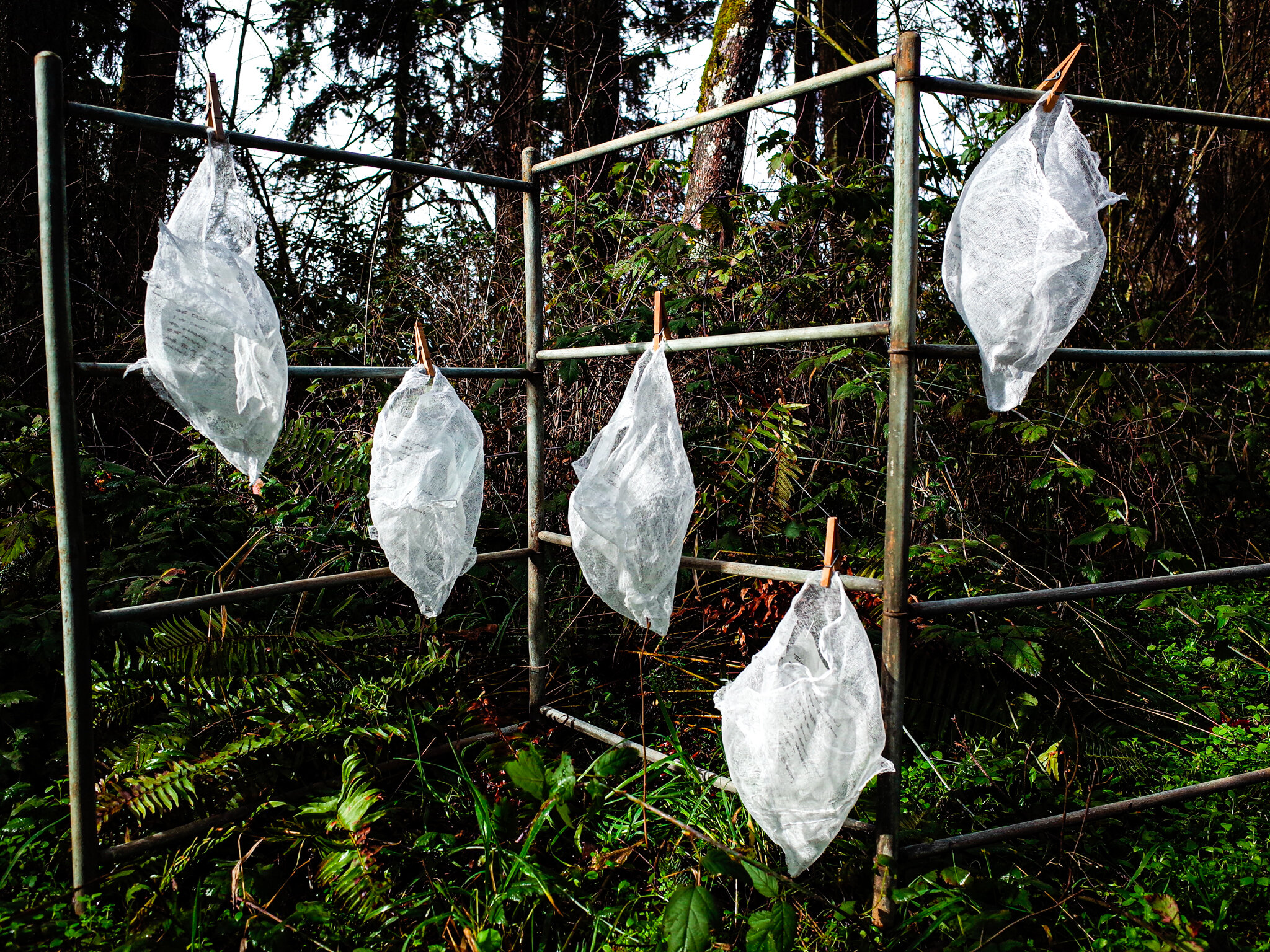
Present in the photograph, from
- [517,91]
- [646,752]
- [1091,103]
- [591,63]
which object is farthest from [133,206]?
[1091,103]

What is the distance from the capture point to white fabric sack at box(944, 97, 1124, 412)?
1.45 m

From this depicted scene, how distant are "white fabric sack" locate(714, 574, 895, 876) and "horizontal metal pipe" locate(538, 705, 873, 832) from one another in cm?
8

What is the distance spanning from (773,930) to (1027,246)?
1199mm

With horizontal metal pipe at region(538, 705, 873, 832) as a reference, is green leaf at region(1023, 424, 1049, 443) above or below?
above

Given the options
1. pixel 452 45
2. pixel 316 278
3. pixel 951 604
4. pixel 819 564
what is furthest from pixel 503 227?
pixel 452 45

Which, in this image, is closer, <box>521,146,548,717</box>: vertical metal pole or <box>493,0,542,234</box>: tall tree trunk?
<box>521,146,548,717</box>: vertical metal pole

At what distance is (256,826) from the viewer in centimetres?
194

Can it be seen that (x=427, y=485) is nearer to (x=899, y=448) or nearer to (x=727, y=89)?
(x=899, y=448)

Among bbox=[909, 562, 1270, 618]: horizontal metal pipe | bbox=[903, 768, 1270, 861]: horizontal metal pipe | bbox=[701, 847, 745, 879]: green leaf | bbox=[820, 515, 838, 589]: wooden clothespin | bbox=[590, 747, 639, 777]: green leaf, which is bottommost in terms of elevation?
bbox=[701, 847, 745, 879]: green leaf

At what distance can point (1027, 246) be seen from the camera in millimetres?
1461

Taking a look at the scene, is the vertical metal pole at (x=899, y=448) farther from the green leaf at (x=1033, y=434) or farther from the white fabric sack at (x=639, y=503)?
the green leaf at (x=1033, y=434)

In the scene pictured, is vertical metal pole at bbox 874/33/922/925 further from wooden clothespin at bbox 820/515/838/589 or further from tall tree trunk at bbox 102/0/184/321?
tall tree trunk at bbox 102/0/184/321

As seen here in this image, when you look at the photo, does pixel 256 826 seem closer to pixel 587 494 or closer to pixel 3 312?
pixel 587 494

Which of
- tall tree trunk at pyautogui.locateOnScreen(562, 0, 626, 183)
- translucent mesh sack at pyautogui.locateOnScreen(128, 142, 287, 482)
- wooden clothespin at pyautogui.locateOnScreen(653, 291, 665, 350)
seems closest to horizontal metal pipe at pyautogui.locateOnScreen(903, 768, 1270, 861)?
wooden clothespin at pyautogui.locateOnScreen(653, 291, 665, 350)
